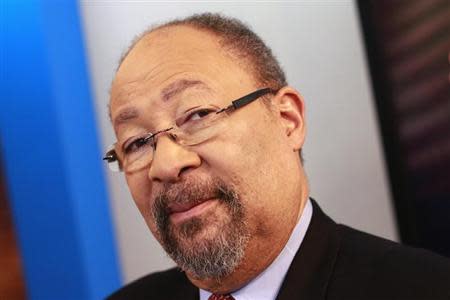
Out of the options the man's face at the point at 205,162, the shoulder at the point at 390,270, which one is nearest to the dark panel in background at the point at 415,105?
the shoulder at the point at 390,270

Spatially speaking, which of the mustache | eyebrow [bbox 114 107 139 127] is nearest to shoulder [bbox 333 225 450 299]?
the mustache

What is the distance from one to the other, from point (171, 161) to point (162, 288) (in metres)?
0.46

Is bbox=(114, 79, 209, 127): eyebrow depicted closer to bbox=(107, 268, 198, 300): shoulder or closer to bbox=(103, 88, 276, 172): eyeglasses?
bbox=(103, 88, 276, 172): eyeglasses

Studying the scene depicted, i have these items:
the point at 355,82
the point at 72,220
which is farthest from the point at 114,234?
the point at 355,82

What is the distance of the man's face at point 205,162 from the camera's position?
0.79 meters

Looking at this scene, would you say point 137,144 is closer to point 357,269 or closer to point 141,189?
point 141,189

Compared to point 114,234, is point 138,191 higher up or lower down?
higher up

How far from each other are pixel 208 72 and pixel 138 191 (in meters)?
0.27

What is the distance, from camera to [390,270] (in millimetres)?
802

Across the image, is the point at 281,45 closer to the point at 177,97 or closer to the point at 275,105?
the point at 275,105

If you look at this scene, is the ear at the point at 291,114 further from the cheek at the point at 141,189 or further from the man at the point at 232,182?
the cheek at the point at 141,189

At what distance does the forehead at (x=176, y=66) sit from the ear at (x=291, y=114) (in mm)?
80

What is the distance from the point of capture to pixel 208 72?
84 centimetres

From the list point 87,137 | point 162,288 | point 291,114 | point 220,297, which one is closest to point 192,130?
point 291,114
